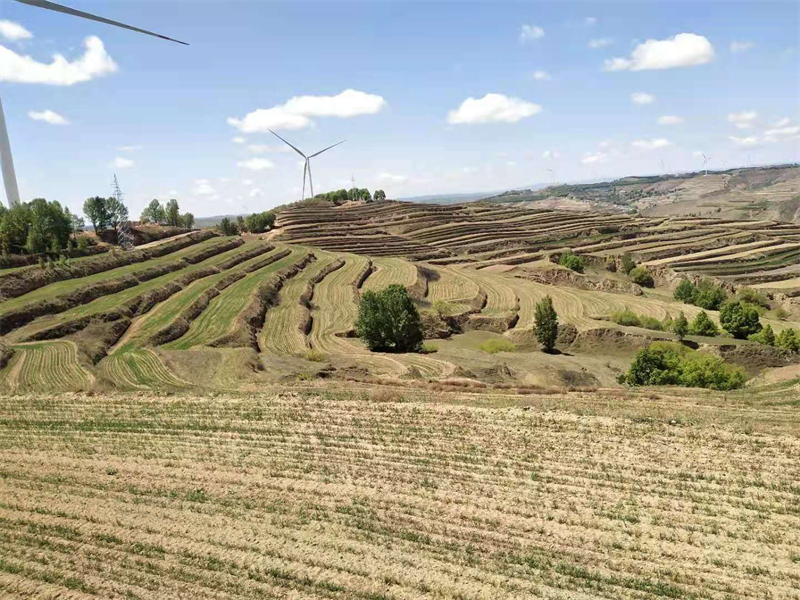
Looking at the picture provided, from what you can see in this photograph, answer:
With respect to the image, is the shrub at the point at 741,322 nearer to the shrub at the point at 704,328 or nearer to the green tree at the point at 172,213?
the shrub at the point at 704,328

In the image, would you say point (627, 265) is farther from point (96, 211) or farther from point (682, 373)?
A: point (96, 211)

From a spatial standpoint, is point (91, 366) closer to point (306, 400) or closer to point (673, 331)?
point (306, 400)

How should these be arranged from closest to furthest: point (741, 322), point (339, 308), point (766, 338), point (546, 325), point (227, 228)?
point (766, 338)
point (546, 325)
point (741, 322)
point (339, 308)
point (227, 228)

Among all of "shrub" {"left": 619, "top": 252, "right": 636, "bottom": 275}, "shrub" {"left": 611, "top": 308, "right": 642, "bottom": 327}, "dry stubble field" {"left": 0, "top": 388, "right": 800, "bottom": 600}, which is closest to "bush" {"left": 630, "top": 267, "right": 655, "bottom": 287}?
"shrub" {"left": 619, "top": 252, "right": 636, "bottom": 275}

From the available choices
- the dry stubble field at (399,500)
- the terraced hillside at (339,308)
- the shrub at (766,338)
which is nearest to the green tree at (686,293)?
the terraced hillside at (339,308)

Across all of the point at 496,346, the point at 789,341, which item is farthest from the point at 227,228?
the point at 789,341

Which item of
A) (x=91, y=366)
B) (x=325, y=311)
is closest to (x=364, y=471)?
(x=91, y=366)
